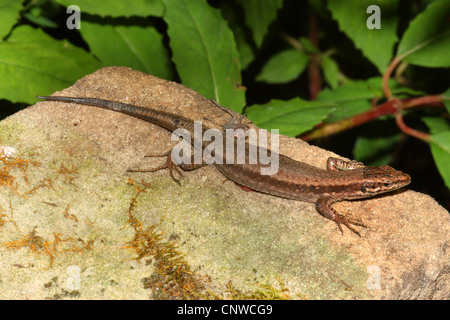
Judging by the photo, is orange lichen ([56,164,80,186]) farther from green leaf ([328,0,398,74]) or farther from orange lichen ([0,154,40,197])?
green leaf ([328,0,398,74])

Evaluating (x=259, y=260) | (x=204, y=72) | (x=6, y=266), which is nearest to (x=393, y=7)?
(x=204, y=72)

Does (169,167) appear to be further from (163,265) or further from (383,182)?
(383,182)

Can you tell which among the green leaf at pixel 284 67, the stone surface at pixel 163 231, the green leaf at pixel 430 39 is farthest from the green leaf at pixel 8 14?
the green leaf at pixel 430 39

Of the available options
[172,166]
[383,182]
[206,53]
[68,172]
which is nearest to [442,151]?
[383,182]

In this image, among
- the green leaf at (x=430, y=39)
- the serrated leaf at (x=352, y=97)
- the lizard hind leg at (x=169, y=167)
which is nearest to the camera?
the lizard hind leg at (x=169, y=167)

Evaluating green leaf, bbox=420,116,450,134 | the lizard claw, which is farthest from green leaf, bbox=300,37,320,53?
the lizard claw

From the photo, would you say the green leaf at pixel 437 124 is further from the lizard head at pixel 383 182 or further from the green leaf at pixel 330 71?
the lizard head at pixel 383 182
